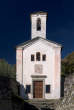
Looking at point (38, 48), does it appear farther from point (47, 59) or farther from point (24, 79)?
point (24, 79)

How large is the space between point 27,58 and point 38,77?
2.64m

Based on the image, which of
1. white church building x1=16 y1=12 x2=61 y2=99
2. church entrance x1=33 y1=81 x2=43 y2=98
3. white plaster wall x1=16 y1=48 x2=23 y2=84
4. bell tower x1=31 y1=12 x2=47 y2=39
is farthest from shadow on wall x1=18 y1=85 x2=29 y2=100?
bell tower x1=31 y1=12 x2=47 y2=39

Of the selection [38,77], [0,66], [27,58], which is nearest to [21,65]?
[27,58]

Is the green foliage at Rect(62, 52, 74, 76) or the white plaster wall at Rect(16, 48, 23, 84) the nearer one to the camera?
the white plaster wall at Rect(16, 48, 23, 84)

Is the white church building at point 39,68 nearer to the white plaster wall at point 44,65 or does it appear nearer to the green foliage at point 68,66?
the white plaster wall at point 44,65

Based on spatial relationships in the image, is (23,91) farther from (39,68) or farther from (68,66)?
(68,66)

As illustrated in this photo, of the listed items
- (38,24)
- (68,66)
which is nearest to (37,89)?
(38,24)

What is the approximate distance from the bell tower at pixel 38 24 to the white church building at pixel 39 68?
0.71 m

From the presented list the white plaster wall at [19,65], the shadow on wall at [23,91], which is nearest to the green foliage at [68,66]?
the shadow on wall at [23,91]

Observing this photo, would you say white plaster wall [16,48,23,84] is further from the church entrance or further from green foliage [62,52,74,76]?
green foliage [62,52,74,76]

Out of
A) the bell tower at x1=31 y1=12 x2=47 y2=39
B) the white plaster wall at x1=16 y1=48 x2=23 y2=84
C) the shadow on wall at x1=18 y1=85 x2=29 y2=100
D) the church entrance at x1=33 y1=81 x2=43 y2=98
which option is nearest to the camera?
the shadow on wall at x1=18 y1=85 x2=29 y2=100

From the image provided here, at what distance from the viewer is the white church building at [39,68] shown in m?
20.6

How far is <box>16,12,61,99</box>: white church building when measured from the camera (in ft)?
67.5

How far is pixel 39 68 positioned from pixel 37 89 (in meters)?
2.55
